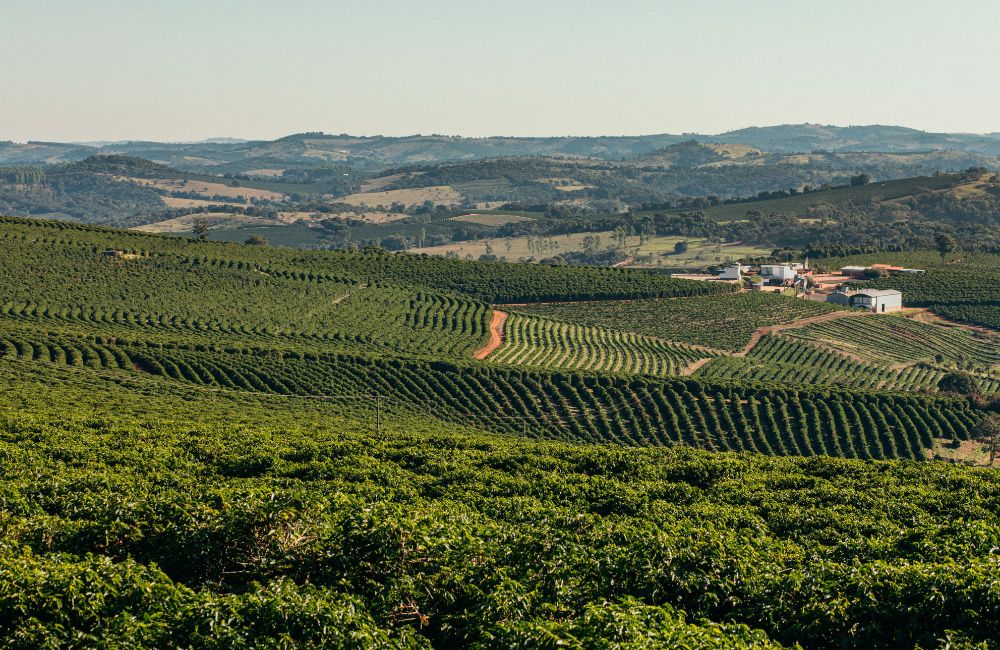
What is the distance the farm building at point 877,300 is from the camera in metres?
142

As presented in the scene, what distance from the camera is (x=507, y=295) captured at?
5551 inches

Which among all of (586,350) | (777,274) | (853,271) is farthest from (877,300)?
(586,350)

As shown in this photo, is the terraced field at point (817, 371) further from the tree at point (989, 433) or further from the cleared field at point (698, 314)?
the tree at point (989, 433)

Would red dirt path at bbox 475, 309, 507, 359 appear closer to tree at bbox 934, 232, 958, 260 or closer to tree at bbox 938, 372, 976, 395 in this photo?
tree at bbox 938, 372, 976, 395

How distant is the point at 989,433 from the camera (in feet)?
265

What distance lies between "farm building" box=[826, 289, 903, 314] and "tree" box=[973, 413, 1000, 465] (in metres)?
61.1

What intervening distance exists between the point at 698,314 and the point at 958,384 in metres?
37.5

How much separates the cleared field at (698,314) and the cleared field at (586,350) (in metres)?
4.38

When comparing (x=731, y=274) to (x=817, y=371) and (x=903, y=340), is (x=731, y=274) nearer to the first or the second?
(x=903, y=340)

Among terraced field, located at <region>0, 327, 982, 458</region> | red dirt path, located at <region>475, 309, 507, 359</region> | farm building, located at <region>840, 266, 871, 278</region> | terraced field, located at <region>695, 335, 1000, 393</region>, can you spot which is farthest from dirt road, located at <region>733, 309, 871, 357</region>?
farm building, located at <region>840, 266, 871, 278</region>

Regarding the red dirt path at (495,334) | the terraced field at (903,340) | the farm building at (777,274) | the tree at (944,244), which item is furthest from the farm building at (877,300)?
the red dirt path at (495,334)

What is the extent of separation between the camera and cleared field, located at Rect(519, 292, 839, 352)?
121m

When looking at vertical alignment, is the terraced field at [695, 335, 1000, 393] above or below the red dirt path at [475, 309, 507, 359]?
below

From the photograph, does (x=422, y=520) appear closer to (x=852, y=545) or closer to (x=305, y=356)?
(x=852, y=545)
